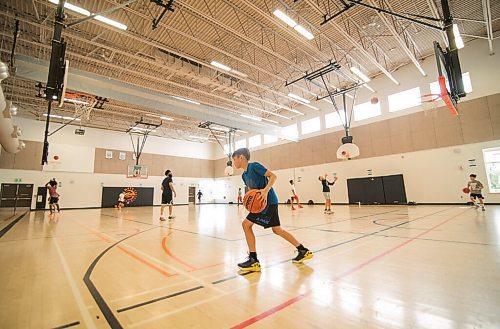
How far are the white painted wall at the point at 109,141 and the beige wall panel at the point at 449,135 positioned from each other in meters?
21.9

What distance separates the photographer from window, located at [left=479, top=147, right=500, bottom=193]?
11.5m

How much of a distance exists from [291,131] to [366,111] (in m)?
6.57

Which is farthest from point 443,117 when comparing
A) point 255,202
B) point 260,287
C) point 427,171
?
point 260,287

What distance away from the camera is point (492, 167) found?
11633 millimetres

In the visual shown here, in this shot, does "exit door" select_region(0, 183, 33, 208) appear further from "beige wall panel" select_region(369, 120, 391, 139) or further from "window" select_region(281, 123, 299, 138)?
"beige wall panel" select_region(369, 120, 391, 139)

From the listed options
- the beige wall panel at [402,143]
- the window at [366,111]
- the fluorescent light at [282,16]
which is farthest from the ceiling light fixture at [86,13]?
the beige wall panel at [402,143]

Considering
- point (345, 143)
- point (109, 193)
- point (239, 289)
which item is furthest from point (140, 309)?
point (109, 193)

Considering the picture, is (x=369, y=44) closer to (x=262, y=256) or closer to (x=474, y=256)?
(x=474, y=256)

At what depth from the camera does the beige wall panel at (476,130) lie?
11.6m

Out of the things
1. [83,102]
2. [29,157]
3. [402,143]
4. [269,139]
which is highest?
[83,102]

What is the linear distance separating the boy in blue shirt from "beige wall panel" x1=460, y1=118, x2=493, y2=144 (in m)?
14.1

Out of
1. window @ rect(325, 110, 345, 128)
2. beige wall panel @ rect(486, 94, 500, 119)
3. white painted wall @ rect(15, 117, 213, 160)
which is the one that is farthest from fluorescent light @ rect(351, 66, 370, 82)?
white painted wall @ rect(15, 117, 213, 160)

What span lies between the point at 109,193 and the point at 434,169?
80.0 feet

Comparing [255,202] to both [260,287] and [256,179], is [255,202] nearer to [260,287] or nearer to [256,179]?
[256,179]
